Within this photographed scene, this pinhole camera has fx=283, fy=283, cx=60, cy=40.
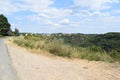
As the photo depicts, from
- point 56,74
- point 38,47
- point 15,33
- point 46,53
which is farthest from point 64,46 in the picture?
point 15,33

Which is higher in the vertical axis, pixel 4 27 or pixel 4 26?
pixel 4 26

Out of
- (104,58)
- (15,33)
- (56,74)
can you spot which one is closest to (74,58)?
(104,58)

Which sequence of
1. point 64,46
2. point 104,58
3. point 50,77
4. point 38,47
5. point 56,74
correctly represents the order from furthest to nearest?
point 38,47 < point 64,46 < point 104,58 < point 56,74 < point 50,77

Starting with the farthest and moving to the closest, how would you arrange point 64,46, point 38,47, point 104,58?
→ point 38,47
point 64,46
point 104,58

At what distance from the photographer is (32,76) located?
12344mm

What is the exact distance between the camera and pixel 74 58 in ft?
67.1

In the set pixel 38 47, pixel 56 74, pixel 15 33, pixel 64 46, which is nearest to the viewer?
pixel 56 74

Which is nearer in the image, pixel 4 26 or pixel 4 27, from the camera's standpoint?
pixel 4 27

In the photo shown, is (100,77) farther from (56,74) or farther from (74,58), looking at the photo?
(74,58)

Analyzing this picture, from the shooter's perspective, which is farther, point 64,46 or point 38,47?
point 38,47

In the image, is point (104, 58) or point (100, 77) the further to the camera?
point (104, 58)

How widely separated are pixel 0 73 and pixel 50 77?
2.75 m

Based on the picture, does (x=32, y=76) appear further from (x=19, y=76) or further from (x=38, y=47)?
(x=38, y=47)

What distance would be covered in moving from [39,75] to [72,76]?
1.50 metres
